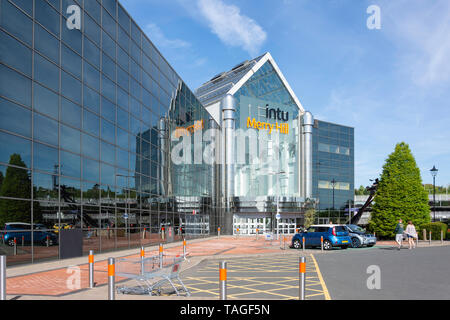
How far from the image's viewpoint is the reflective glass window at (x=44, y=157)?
1633cm

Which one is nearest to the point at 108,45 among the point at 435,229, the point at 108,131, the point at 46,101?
the point at 108,131

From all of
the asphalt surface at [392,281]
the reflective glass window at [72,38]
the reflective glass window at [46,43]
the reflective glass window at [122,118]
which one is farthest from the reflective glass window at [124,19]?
the asphalt surface at [392,281]

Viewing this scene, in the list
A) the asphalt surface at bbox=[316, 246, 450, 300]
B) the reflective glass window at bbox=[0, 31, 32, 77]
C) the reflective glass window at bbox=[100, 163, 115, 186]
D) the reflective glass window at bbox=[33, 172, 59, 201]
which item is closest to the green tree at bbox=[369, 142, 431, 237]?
the asphalt surface at bbox=[316, 246, 450, 300]

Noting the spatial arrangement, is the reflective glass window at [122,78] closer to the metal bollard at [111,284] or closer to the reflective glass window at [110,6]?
the reflective glass window at [110,6]

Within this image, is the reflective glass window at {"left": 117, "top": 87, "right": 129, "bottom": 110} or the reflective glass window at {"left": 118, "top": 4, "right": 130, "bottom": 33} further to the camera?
the reflective glass window at {"left": 118, "top": 4, "right": 130, "bottom": 33}

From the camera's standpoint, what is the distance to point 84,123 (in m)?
20.1

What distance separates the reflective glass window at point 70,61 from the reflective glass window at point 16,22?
2.39 m

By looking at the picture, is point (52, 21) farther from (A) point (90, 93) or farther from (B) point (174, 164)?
(B) point (174, 164)

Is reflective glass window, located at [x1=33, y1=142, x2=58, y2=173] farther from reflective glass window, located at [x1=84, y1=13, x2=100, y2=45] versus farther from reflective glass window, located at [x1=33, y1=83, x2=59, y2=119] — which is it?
reflective glass window, located at [x1=84, y1=13, x2=100, y2=45]

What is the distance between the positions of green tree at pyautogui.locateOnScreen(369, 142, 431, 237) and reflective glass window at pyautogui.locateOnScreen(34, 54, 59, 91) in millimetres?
30265

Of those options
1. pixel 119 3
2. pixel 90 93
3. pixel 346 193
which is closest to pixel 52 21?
pixel 90 93

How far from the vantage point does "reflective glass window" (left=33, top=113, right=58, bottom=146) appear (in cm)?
1634
